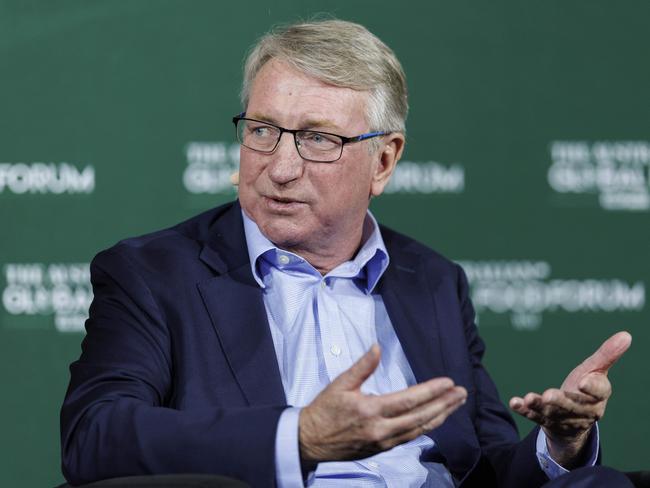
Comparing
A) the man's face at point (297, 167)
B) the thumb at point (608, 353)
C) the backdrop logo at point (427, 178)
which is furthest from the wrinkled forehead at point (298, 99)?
the backdrop logo at point (427, 178)

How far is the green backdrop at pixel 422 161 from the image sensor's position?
3.09 meters

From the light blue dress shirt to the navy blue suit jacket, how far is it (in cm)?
3

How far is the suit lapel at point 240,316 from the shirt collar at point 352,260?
0.08 ft

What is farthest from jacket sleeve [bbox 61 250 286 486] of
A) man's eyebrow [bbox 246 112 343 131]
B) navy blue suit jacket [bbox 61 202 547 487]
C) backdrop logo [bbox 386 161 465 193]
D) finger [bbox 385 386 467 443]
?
backdrop logo [bbox 386 161 465 193]

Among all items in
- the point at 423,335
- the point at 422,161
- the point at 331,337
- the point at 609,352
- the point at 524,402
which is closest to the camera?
the point at 524,402

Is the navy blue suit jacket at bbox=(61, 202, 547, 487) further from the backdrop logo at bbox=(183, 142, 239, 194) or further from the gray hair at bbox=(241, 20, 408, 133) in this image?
the backdrop logo at bbox=(183, 142, 239, 194)

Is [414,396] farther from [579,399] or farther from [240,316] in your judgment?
[240,316]

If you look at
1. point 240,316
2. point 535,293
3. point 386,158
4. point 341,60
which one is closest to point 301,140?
point 341,60

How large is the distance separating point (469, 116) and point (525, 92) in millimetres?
211

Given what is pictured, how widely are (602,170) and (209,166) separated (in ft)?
4.22

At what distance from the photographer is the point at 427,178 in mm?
3320

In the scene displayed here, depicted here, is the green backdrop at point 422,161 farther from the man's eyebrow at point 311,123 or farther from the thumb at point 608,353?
the thumb at point 608,353

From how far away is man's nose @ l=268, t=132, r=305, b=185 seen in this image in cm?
226

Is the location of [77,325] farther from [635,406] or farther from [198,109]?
[635,406]
